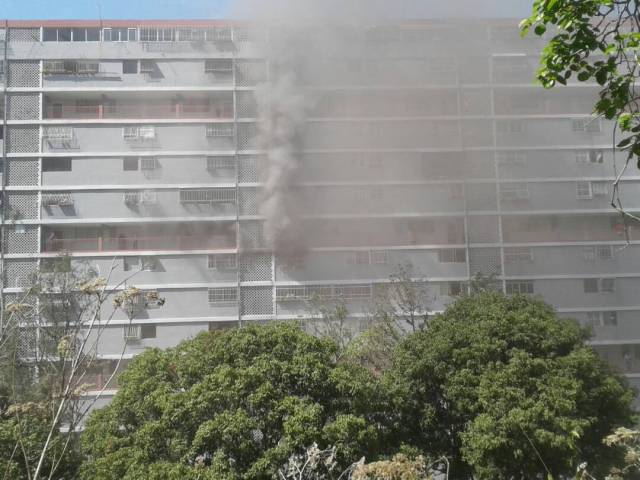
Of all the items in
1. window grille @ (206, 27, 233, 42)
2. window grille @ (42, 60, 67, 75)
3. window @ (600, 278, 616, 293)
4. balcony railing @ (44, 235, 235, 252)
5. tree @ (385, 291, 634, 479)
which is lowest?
tree @ (385, 291, 634, 479)

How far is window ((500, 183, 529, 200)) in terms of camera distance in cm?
2520

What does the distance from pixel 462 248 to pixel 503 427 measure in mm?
14352

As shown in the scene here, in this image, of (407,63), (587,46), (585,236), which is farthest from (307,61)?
(587,46)

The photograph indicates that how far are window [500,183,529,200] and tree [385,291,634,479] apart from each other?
12500 mm

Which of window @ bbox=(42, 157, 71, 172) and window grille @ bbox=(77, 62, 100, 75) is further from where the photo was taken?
window grille @ bbox=(77, 62, 100, 75)

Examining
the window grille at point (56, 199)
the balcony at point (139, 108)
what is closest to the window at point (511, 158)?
the balcony at point (139, 108)

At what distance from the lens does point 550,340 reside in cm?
1237

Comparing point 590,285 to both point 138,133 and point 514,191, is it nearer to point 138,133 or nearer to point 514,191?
point 514,191

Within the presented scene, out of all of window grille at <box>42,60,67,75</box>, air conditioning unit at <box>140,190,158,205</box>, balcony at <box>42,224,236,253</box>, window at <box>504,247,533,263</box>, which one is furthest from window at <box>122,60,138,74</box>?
window at <box>504,247,533,263</box>

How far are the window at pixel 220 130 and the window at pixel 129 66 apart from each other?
3683 millimetres

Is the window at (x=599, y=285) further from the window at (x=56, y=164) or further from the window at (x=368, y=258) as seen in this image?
the window at (x=56, y=164)

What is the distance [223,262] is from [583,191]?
14351 millimetres

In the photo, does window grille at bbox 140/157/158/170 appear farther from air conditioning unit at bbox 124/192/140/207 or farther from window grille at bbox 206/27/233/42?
window grille at bbox 206/27/233/42

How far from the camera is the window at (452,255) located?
24812 millimetres
